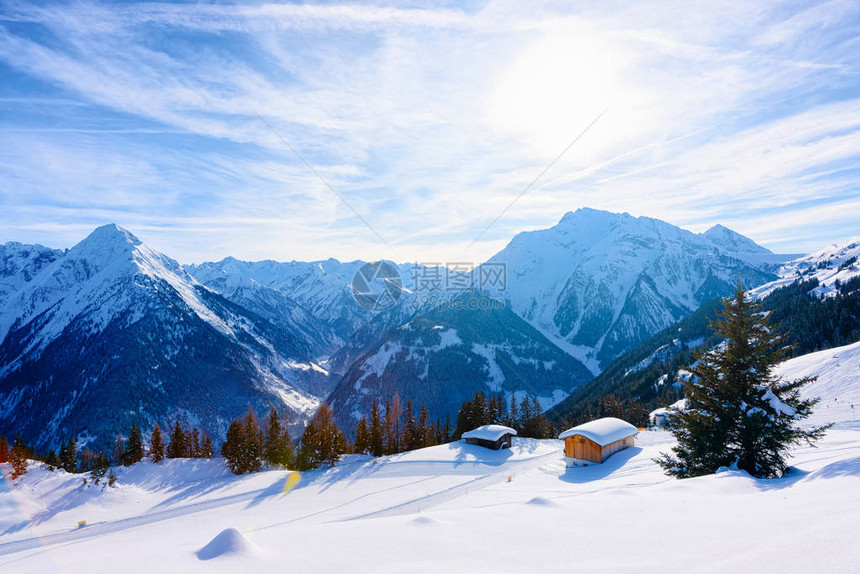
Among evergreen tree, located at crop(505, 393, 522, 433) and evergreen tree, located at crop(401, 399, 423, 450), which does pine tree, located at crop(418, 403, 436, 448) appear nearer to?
evergreen tree, located at crop(401, 399, 423, 450)

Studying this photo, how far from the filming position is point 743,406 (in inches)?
715

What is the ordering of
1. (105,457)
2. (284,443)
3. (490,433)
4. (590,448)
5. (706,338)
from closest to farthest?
(590,448), (490,433), (284,443), (105,457), (706,338)

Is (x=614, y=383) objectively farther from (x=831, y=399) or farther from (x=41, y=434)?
(x=41, y=434)

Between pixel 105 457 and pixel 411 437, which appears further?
pixel 411 437

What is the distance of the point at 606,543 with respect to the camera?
27.2ft

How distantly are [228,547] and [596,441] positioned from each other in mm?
38605

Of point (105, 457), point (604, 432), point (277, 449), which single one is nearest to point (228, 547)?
point (604, 432)

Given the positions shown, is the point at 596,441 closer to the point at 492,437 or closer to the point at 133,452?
the point at 492,437

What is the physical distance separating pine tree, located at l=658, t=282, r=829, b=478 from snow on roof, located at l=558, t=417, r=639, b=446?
67.9ft

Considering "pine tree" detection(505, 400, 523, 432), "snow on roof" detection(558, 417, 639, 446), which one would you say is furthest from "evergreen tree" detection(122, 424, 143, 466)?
"snow on roof" detection(558, 417, 639, 446)

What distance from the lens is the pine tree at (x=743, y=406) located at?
17391mm

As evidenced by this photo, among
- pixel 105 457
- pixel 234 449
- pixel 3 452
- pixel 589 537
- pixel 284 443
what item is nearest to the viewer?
pixel 589 537

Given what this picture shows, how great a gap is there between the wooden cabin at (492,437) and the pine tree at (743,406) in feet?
122

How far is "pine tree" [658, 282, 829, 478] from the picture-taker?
57.1 feet
